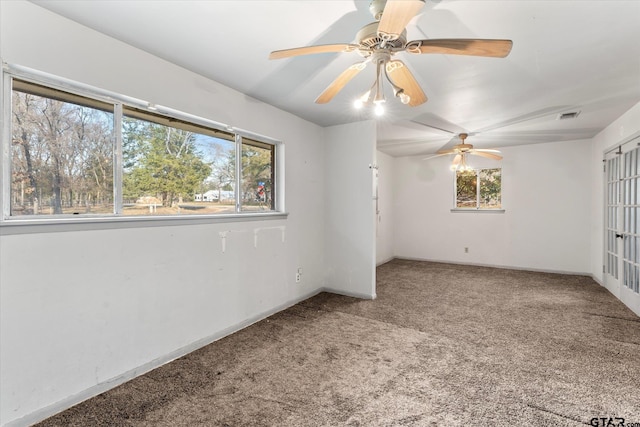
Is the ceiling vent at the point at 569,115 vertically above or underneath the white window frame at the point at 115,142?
above

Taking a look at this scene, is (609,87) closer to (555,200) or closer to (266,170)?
(555,200)

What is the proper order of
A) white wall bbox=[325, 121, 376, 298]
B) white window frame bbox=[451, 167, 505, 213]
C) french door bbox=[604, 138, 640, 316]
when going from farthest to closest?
1. white window frame bbox=[451, 167, 505, 213]
2. white wall bbox=[325, 121, 376, 298]
3. french door bbox=[604, 138, 640, 316]

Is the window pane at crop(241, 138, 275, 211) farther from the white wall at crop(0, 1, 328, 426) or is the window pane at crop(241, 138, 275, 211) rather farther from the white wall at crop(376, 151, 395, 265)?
the white wall at crop(376, 151, 395, 265)

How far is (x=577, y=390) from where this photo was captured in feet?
6.90

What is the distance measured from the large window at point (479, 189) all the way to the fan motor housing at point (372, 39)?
5.48m

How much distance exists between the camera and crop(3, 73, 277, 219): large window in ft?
6.08

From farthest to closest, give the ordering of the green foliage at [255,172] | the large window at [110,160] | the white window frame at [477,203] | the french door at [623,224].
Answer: the white window frame at [477,203] < the french door at [623,224] < the green foliage at [255,172] < the large window at [110,160]

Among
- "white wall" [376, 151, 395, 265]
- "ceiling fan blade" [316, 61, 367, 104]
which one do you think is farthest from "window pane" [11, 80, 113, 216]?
"white wall" [376, 151, 395, 265]

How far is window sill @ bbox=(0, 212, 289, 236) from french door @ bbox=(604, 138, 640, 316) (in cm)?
466

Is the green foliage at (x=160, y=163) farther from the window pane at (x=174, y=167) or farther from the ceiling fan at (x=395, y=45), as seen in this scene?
the ceiling fan at (x=395, y=45)

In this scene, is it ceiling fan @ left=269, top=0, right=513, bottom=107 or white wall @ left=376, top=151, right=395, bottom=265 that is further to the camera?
white wall @ left=376, top=151, right=395, bottom=265

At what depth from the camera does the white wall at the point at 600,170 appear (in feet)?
12.3

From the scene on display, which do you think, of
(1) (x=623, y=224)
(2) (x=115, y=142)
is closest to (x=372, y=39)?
(2) (x=115, y=142)

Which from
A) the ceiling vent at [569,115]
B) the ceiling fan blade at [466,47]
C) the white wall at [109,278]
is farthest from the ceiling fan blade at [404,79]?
the ceiling vent at [569,115]
